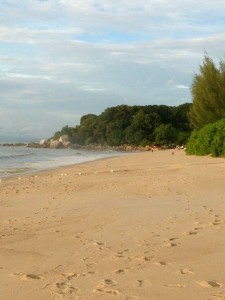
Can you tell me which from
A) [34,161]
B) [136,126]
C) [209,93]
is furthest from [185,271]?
[136,126]

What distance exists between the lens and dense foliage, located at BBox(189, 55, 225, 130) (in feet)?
128

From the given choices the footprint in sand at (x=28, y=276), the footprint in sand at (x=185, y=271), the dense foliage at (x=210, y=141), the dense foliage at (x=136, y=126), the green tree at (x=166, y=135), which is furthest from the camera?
the dense foliage at (x=136, y=126)

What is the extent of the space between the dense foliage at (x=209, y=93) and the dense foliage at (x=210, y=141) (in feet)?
32.5

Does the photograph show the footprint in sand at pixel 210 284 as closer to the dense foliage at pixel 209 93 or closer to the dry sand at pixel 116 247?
the dry sand at pixel 116 247

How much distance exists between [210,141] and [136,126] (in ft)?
159

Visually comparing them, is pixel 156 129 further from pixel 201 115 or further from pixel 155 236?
pixel 155 236

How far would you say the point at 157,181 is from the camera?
1400 centimetres

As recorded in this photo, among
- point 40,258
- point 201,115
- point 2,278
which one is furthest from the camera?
point 201,115

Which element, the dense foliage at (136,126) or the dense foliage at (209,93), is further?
the dense foliage at (136,126)

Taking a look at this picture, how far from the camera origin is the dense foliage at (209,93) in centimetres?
3894

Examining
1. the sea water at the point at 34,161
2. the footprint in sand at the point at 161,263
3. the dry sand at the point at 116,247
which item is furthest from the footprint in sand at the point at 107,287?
the sea water at the point at 34,161

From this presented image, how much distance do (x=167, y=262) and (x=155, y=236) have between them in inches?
51.2

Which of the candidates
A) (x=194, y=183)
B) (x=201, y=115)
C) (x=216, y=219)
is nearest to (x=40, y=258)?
(x=216, y=219)

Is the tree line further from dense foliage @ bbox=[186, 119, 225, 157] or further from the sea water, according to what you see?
the sea water
